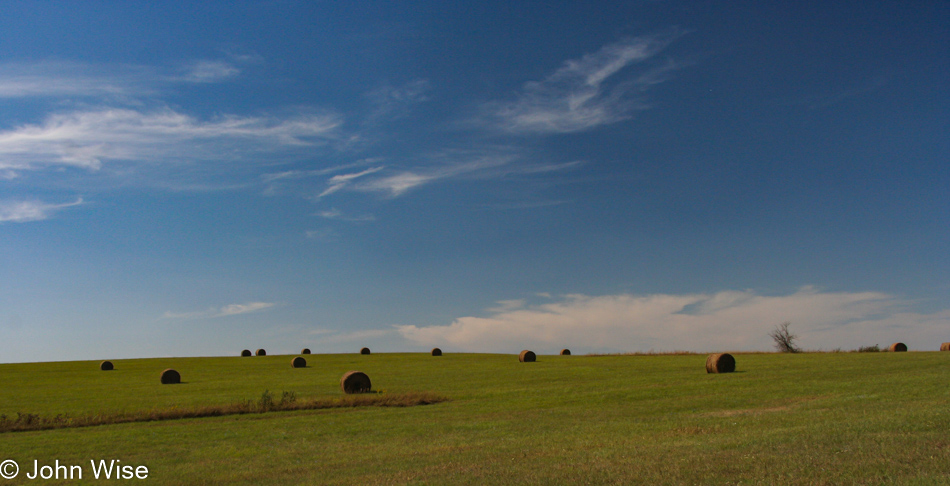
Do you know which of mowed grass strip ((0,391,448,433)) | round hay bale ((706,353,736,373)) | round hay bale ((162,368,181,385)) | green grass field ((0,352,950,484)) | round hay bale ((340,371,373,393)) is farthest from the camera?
round hay bale ((162,368,181,385))

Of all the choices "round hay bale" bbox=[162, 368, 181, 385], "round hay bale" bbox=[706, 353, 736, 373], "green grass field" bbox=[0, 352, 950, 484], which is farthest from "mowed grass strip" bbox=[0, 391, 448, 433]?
"round hay bale" bbox=[162, 368, 181, 385]

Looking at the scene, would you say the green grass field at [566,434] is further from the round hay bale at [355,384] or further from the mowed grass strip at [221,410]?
the mowed grass strip at [221,410]

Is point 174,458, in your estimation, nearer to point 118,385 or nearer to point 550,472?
point 550,472

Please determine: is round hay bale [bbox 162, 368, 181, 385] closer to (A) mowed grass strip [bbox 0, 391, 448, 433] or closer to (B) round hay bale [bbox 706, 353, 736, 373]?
(A) mowed grass strip [bbox 0, 391, 448, 433]

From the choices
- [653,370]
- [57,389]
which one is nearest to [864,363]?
[653,370]

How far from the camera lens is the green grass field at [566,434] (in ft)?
36.2

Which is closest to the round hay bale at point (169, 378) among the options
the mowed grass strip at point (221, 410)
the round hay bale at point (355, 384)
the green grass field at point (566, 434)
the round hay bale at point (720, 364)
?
the green grass field at point (566, 434)

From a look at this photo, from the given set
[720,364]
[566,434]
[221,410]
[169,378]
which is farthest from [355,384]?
[720,364]

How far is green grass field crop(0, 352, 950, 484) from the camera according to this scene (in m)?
11.0

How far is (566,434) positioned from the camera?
17.6 metres

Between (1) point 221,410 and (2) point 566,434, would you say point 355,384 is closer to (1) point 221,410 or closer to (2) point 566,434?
(1) point 221,410

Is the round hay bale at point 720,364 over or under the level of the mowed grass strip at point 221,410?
over

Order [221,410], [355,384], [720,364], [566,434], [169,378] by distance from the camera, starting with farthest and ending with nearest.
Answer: [169,378], [720,364], [355,384], [221,410], [566,434]

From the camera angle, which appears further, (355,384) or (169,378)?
(169,378)
